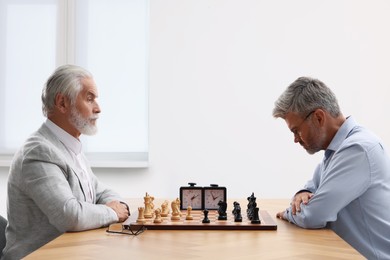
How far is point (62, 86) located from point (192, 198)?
82cm

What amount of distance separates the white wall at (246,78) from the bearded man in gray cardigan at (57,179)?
2.77 meters

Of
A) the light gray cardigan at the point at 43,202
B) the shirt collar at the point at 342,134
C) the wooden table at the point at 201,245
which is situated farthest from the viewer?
the shirt collar at the point at 342,134

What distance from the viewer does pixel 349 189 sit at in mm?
2832

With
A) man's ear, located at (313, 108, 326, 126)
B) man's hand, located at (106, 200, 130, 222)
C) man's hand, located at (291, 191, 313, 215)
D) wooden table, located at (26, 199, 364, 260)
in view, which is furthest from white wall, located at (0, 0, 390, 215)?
wooden table, located at (26, 199, 364, 260)

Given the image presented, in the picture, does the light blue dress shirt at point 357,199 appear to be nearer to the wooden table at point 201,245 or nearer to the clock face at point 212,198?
the wooden table at point 201,245

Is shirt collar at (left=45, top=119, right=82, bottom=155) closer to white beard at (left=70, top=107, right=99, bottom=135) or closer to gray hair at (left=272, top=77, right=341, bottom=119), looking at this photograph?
white beard at (left=70, top=107, right=99, bottom=135)

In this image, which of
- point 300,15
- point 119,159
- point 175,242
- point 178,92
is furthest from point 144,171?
point 175,242

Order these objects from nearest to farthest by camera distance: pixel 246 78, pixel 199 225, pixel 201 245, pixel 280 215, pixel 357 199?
1. pixel 201 245
2. pixel 199 225
3. pixel 357 199
4. pixel 280 215
5. pixel 246 78

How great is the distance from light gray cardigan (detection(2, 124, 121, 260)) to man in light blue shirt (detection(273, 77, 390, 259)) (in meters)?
0.84

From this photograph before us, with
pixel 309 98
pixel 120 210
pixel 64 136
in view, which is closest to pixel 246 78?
pixel 309 98

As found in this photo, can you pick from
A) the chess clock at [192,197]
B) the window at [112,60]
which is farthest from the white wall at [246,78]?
the chess clock at [192,197]

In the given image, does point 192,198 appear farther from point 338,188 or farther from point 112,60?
point 112,60

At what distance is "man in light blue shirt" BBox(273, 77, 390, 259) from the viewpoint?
2822mm

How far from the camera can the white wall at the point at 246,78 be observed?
20.1ft
